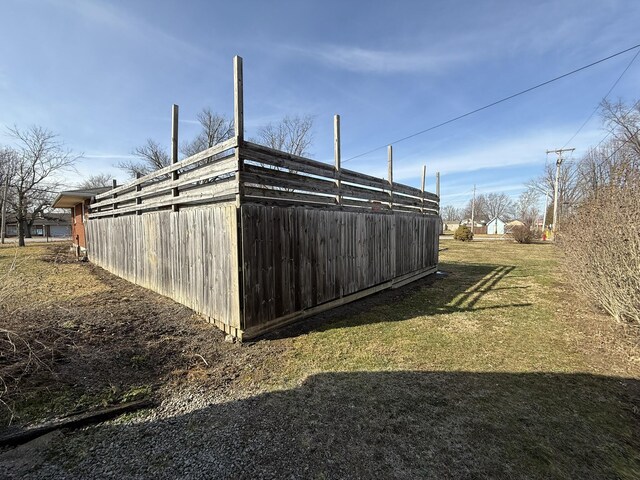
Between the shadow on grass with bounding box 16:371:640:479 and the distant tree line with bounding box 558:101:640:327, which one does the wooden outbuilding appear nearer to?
the shadow on grass with bounding box 16:371:640:479

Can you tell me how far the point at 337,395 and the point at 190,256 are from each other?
11.0 ft

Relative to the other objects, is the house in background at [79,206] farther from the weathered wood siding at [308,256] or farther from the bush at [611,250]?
the bush at [611,250]

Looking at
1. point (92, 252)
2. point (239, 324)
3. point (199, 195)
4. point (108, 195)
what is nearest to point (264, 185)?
point (199, 195)

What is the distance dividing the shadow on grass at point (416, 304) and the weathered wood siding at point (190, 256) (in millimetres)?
999

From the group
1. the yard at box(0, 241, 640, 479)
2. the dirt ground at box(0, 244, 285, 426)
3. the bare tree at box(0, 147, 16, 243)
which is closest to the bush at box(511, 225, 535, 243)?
the yard at box(0, 241, 640, 479)

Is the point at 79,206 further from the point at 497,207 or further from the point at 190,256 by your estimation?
the point at 497,207

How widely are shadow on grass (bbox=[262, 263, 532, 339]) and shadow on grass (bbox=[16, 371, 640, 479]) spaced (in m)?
1.83

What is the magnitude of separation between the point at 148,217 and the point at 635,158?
28.2ft

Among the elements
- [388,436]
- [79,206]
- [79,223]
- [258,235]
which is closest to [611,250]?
[388,436]

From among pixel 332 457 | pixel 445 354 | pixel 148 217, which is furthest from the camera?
pixel 148 217

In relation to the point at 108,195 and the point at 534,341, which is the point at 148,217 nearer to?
the point at 108,195

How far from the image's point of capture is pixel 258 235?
160 inches

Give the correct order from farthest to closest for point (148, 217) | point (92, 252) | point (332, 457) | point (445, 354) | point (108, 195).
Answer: point (92, 252) → point (108, 195) → point (148, 217) → point (445, 354) → point (332, 457)

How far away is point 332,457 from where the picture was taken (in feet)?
6.53
